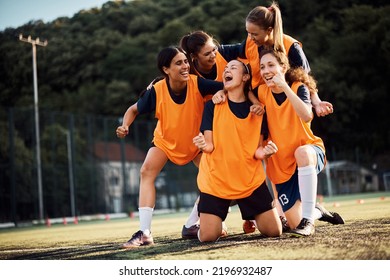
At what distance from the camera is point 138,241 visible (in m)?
3.51

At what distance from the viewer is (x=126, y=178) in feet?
50.8

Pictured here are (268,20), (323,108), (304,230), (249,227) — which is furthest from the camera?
(249,227)

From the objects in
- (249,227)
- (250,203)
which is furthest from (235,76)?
(249,227)

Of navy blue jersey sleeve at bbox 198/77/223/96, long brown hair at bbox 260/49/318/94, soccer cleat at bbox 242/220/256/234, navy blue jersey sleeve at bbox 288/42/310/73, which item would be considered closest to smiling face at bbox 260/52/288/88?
long brown hair at bbox 260/49/318/94

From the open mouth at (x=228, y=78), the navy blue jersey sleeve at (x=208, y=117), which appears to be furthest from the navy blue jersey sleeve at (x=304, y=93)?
the navy blue jersey sleeve at (x=208, y=117)

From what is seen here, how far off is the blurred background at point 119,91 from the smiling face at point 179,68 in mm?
1970

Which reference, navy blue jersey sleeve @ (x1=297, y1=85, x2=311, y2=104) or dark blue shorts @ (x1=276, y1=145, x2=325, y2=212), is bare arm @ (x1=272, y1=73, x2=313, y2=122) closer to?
navy blue jersey sleeve @ (x1=297, y1=85, x2=311, y2=104)

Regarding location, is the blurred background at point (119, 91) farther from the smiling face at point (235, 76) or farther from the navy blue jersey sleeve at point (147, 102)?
the smiling face at point (235, 76)

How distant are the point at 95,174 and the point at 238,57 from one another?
11.1 metres

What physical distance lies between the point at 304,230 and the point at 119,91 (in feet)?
49.9

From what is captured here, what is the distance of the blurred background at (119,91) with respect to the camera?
698 centimetres

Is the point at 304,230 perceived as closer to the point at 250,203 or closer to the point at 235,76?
the point at 250,203
